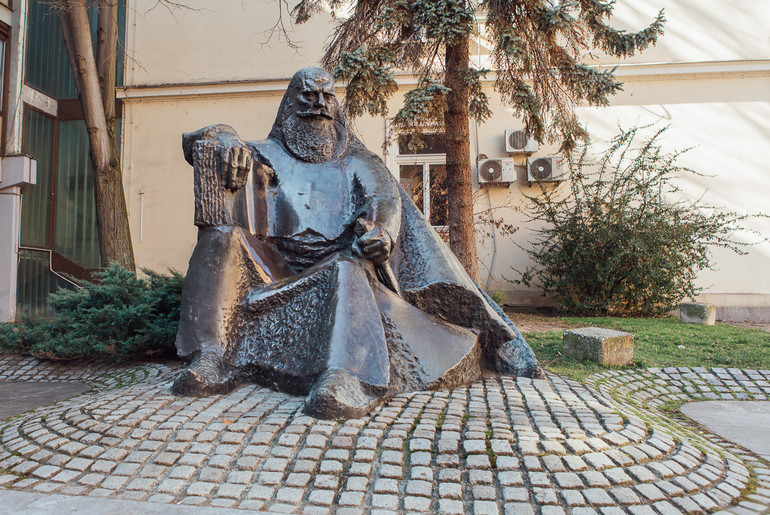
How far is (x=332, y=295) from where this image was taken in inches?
124

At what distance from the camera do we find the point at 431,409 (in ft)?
9.09

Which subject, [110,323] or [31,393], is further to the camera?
[110,323]

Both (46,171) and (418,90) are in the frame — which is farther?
(46,171)

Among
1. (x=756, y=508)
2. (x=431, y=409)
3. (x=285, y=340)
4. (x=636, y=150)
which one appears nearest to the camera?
(x=756, y=508)

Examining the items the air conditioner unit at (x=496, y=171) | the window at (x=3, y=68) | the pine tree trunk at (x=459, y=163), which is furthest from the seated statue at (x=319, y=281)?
the window at (x=3, y=68)

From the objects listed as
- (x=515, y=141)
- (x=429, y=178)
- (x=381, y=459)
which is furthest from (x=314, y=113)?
(x=429, y=178)

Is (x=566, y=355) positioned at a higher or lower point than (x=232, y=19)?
lower

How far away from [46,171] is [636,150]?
11325mm

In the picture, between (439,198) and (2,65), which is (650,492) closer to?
(439,198)

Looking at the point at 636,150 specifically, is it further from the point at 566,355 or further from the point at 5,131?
the point at 5,131

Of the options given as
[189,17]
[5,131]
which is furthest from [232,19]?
[5,131]

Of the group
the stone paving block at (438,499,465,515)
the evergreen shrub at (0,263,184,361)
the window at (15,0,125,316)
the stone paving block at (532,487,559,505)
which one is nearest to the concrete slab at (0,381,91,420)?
the evergreen shrub at (0,263,184,361)

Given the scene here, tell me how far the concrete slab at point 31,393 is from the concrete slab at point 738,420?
4485 mm

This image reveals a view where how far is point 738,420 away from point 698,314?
5481mm
